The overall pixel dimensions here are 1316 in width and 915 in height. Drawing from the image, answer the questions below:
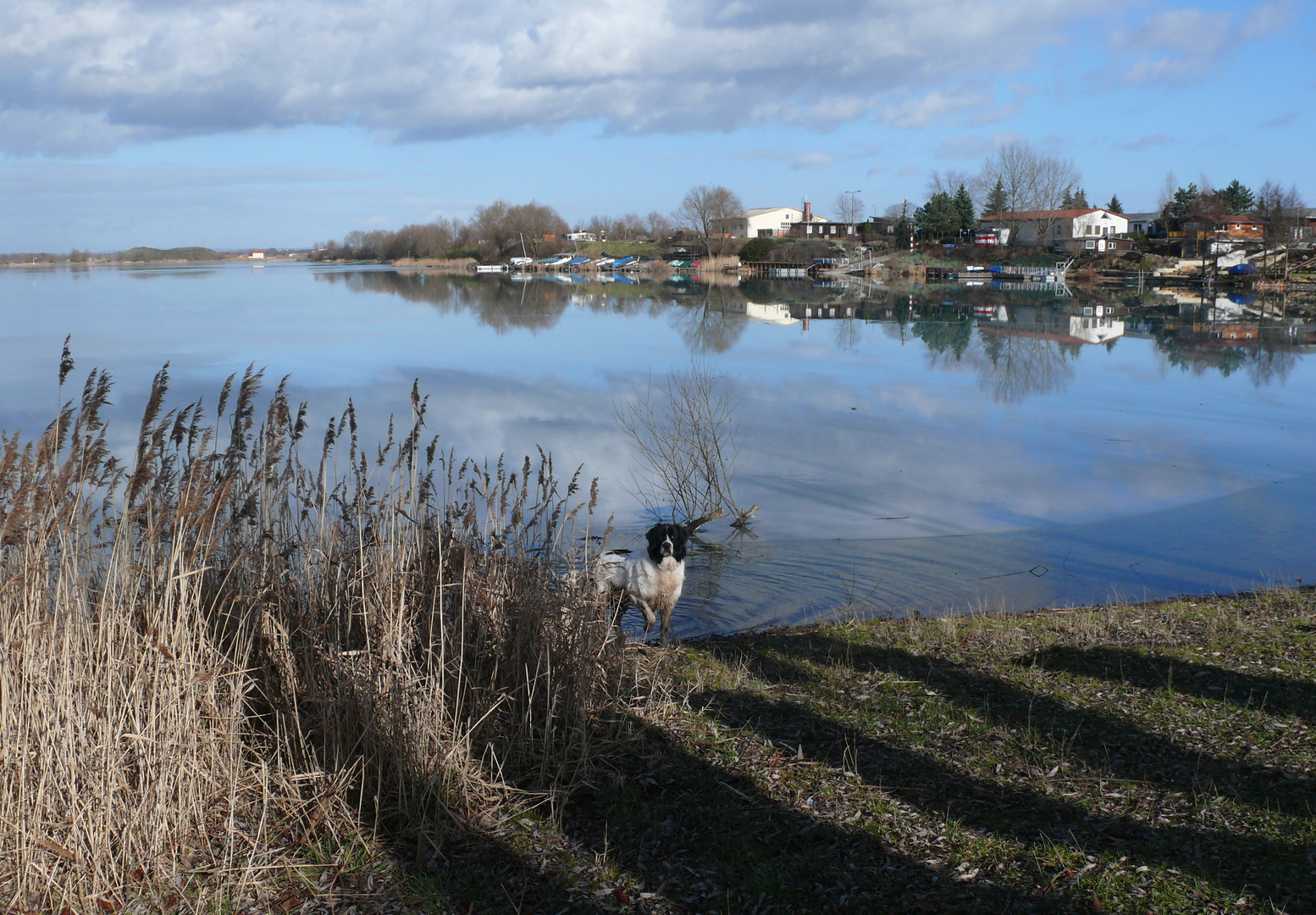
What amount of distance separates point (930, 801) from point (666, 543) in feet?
10.9

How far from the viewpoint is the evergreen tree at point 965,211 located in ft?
304

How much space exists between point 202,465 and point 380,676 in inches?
60.3

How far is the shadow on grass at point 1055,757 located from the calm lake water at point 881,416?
2940mm

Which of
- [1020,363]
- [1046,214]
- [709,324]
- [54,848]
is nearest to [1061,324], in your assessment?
[1020,363]

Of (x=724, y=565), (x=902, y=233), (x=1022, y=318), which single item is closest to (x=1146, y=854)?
(x=724, y=565)

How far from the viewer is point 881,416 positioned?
57.3ft

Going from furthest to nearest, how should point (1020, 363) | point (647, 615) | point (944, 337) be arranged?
point (944, 337)
point (1020, 363)
point (647, 615)

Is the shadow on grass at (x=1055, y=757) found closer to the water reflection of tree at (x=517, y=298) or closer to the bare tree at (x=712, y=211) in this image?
the water reflection of tree at (x=517, y=298)

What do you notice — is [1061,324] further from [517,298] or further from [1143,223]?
[1143,223]

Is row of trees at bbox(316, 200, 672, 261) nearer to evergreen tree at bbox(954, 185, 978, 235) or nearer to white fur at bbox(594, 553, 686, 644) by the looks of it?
evergreen tree at bbox(954, 185, 978, 235)

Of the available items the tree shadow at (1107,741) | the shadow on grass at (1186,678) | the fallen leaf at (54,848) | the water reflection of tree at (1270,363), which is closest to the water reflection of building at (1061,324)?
the water reflection of tree at (1270,363)

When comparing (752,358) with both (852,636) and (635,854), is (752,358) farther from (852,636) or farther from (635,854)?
(635,854)

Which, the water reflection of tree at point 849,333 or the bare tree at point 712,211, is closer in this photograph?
the water reflection of tree at point 849,333

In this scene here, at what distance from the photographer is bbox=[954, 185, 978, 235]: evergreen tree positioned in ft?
304
